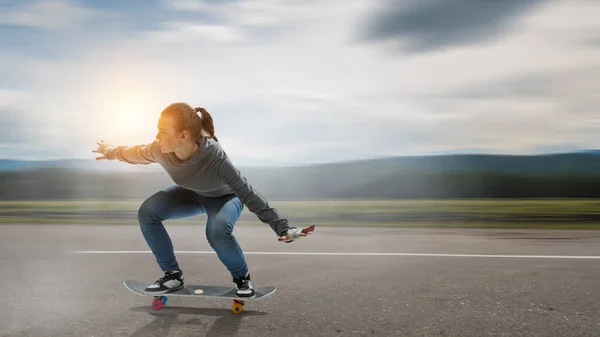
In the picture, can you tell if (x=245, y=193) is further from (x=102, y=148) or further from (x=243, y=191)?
(x=102, y=148)

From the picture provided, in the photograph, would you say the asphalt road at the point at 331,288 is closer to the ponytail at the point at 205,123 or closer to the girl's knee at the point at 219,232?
the girl's knee at the point at 219,232

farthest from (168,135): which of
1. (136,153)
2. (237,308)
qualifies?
(237,308)

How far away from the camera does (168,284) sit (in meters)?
5.03

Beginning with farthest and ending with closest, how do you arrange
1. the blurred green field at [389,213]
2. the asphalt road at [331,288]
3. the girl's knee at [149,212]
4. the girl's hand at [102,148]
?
the blurred green field at [389,213], the girl's hand at [102,148], the girl's knee at [149,212], the asphalt road at [331,288]

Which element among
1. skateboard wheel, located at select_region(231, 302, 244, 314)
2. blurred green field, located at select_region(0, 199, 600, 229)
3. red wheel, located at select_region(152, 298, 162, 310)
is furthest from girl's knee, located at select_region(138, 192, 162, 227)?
blurred green field, located at select_region(0, 199, 600, 229)

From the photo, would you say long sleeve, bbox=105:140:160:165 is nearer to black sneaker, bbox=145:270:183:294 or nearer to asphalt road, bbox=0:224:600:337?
black sneaker, bbox=145:270:183:294

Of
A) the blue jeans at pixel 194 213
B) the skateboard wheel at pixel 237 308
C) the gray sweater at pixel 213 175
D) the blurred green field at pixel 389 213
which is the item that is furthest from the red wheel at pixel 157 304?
the blurred green field at pixel 389 213

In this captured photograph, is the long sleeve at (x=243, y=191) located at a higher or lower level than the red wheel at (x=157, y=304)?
higher

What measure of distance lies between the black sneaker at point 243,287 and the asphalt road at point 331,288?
154 mm

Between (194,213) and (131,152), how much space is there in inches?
29.0

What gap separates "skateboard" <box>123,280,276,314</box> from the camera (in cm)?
476

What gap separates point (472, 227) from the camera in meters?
11.8

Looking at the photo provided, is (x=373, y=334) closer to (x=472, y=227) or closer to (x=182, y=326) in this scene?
(x=182, y=326)

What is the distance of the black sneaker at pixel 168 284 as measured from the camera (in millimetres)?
4953
